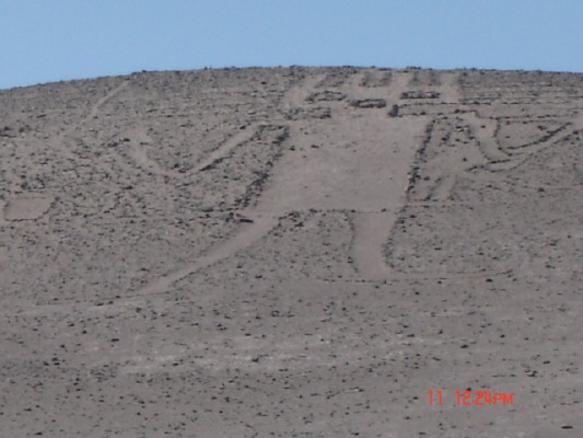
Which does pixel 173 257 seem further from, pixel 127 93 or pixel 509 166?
pixel 127 93

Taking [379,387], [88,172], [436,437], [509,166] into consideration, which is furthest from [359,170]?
[436,437]

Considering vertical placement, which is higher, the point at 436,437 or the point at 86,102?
the point at 86,102

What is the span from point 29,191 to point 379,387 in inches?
562

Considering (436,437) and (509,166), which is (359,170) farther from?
(436,437)

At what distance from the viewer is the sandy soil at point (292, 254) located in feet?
76.8

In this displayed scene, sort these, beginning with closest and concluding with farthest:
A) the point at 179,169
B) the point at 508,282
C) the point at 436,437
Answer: the point at 436,437, the point at 508,282, the point at 179,169

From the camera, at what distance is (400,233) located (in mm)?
32125

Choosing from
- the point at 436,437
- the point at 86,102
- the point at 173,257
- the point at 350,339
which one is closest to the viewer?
the point at 436,437

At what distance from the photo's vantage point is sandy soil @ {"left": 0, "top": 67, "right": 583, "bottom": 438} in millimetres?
23422

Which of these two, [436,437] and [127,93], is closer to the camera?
[436,437]

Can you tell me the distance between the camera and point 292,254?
1237 inches

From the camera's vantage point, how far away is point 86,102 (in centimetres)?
4391

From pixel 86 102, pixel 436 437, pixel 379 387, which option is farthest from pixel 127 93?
pixel 436 437

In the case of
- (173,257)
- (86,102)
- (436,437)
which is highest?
(86,102)
